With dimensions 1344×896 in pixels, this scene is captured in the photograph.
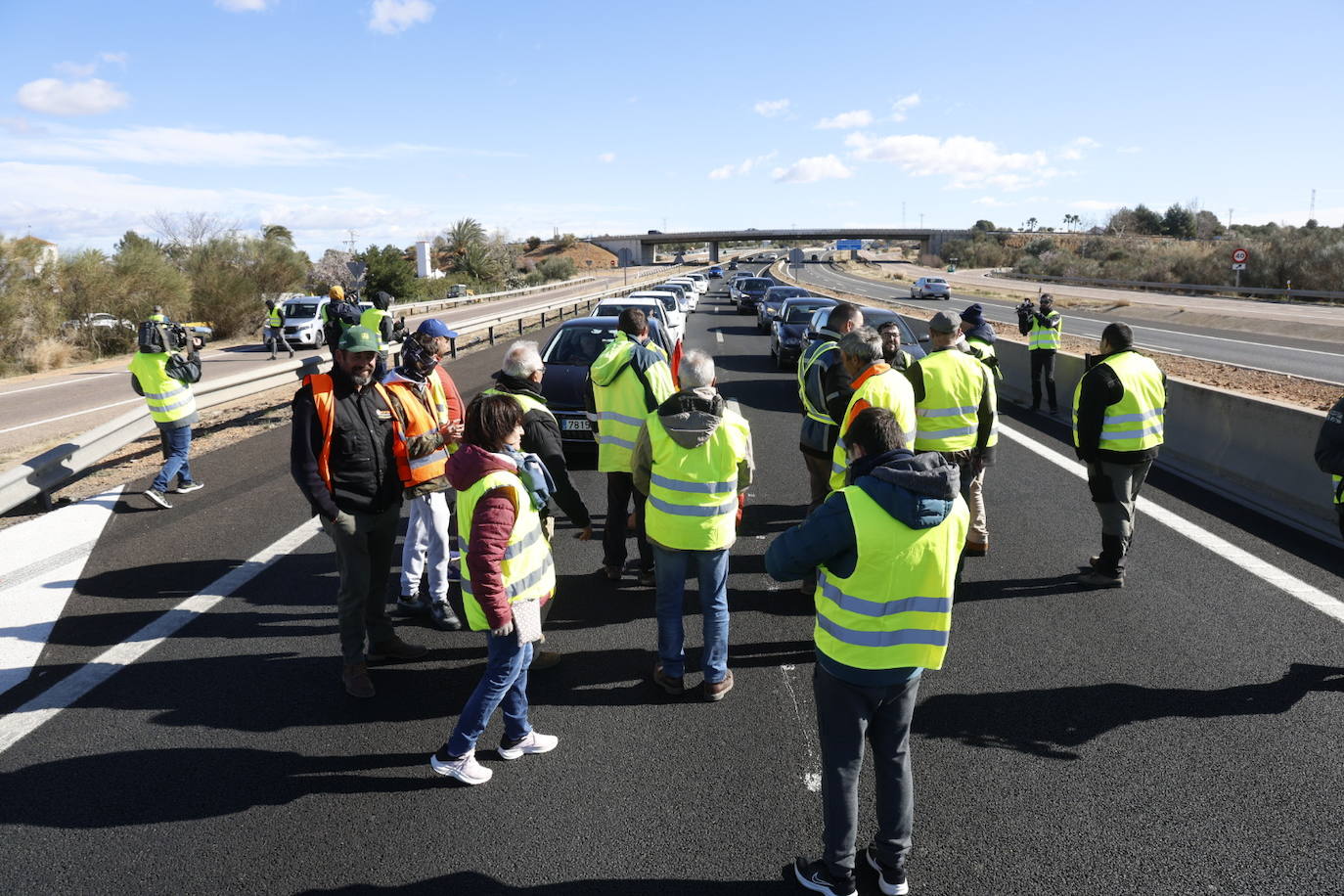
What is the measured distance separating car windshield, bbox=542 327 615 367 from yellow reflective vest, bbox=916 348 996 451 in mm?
5767

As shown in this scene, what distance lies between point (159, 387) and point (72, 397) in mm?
12434

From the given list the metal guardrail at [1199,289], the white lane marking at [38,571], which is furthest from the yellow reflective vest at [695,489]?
the metal guardrail at [1199,289]

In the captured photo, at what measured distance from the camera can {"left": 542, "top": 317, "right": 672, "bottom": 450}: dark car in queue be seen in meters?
10.0

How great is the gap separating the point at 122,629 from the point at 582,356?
6708 mm

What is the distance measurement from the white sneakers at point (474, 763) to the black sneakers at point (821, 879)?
4.84ft

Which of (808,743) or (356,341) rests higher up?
(356,341)

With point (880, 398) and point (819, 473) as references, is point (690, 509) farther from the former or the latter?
point (819, 473)

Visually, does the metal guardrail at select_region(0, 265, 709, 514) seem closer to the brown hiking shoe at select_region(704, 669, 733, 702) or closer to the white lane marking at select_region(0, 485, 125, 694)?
the white lane marking at select_region(0, 485, 125, 694)

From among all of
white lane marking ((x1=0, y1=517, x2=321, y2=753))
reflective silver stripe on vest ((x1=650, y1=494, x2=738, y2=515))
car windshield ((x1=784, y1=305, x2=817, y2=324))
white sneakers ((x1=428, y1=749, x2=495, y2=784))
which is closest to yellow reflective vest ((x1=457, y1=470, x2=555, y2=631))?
white sneakers ((x1=428, y1=749, x2=495, y2=784))

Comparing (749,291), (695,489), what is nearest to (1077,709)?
(695,489)

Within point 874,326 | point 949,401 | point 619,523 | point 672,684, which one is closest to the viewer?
point 672,684

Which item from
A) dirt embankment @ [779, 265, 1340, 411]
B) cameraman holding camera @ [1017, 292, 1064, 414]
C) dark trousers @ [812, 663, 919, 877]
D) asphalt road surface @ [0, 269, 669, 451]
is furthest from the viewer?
asphalt road surface @ [0, 269, 669, 451]

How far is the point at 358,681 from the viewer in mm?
4672

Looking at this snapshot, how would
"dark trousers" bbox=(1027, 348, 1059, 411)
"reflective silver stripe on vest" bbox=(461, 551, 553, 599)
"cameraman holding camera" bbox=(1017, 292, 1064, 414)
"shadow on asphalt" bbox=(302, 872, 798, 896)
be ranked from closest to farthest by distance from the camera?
1. "shadow on asphalt" bbox=(302, 872, 798, 896)
2. "reflective silver stripe on vest" bbox=(461, 551, 553, 599)
3. "cameraman holding camera" bbox=(1017, 292, 1064, 414)
4. "dark trousers" bbox=(1027, 348, 1059, 411)
